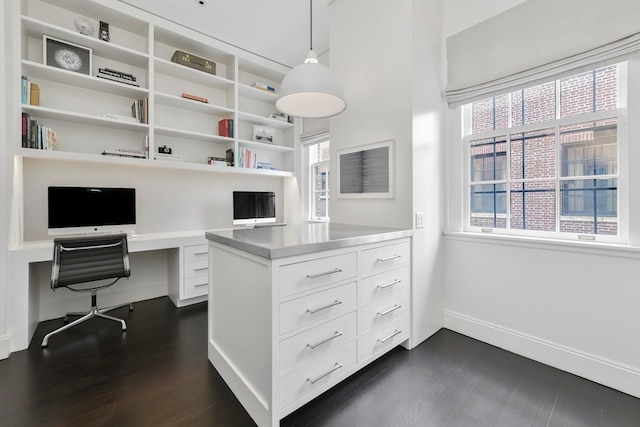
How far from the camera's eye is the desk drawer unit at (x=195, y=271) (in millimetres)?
2864

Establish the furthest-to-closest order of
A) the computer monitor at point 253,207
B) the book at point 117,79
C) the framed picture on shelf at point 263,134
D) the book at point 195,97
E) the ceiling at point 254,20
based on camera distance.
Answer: the framed picture on shelf at point 263,134, the computer monitor at point 253,207, the book at point 195,97, the ceiling at point 254,20, the book at point 117,79

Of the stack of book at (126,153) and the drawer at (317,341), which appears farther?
the stack of book at (126,153)

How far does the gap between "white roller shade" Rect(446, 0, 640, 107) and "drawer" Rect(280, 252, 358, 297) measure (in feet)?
5.93

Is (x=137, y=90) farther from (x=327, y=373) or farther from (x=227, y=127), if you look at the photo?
(x=327, y=373)

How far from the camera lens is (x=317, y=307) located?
1393 mm

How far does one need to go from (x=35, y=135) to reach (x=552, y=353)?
4.45 m

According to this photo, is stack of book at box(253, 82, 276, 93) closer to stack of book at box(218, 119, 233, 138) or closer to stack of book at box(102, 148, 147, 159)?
stack of book at box(218, 119, 233, 138)

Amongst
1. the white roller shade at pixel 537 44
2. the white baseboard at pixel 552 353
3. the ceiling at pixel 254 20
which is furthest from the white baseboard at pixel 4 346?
the white roller shade at pixel 537 44

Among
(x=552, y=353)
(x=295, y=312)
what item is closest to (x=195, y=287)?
(x=295, y=312)

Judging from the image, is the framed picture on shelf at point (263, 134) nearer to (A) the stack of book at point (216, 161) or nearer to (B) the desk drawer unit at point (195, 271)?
(A) the stack of book at point (216, 161)

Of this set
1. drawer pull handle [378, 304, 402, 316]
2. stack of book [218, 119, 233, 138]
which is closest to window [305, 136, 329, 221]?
stack of book [218, 119, 233, 138]

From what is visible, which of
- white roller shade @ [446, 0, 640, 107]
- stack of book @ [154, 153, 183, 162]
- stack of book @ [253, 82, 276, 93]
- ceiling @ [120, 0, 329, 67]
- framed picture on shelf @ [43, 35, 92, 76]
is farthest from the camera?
stack of book @ [253, 82, 276, 93]

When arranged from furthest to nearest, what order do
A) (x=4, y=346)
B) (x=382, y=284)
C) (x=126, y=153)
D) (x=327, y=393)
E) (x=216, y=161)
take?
(x=216, y=161), (x=126, y=153), (x=4, y=346), (x=382, y=284), (x=327, y=393)

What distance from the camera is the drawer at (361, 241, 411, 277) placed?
66.9 inches
